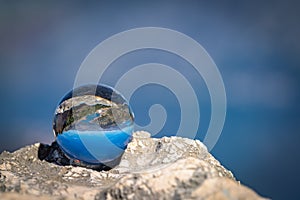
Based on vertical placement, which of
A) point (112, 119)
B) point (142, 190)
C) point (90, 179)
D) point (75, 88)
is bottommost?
point (90, 179)

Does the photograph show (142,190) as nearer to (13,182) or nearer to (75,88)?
(13,182)

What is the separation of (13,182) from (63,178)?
0.68 metres

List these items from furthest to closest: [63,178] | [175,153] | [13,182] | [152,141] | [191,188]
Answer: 1. [152,141]
2. [175,153]
3. [63,178]
4. [13,182]
5. [191,188]

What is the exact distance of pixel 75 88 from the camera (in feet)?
15.0

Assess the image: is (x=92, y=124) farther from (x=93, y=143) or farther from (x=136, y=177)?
(x=136, y=177)

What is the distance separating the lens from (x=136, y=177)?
2.88 metres

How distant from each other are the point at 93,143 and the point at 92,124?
0.23 meters

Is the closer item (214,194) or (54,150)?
(214,194)

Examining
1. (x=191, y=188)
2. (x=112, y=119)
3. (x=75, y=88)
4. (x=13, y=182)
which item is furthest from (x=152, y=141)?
(x=191, y=188)

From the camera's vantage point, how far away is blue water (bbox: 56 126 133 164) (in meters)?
4.26

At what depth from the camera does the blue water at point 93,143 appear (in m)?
4.26

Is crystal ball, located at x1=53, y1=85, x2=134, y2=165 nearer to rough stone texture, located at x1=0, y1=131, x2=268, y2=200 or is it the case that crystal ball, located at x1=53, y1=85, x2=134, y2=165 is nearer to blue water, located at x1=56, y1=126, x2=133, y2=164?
blue water, located at x1=56, y1=126, x2=133, y2=164

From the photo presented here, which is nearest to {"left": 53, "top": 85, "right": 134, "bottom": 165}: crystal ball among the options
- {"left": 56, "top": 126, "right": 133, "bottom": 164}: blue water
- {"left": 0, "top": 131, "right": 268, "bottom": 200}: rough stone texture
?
{"left": 56, "top": 126, "right": 133, "bottom": 164}: blue water

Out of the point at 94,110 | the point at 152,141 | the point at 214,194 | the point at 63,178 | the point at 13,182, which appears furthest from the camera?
the point at 152,141
